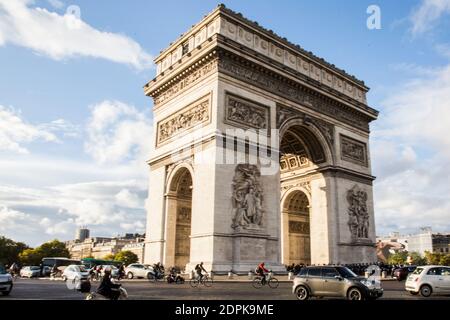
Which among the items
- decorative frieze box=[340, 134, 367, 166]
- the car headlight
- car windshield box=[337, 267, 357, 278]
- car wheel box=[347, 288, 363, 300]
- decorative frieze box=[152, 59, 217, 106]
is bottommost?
car wheel box=[347, 288, 363, 300]

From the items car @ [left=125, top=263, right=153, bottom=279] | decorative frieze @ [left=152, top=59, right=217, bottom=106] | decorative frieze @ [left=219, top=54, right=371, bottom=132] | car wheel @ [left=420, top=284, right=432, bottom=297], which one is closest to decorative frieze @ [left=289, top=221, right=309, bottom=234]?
decorative frieze @ [left=219, top=54, right=371, bottom=132]

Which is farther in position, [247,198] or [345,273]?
[247,198]

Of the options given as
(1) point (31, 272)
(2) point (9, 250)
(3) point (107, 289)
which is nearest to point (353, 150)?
(3) point (107, 289)

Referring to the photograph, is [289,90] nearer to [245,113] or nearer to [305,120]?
[305,120]

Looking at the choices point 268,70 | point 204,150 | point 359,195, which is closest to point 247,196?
point 204,150

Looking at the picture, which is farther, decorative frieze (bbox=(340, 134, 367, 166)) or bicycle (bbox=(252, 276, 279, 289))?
decorative frieze (bbox=(340, 134, 367, 166))

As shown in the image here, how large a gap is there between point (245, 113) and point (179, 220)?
27.2 ft

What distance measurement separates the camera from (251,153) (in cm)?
2448

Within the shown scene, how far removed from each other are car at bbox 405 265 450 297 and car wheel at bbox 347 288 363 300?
4411 millimetres

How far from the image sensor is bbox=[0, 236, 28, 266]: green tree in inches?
3332

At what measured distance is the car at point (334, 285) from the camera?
12336mm

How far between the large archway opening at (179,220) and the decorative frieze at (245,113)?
4743 millimetres

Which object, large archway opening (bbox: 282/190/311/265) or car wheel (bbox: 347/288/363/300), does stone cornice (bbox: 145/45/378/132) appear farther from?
car wheel (bbox: 347/288/363/300)
